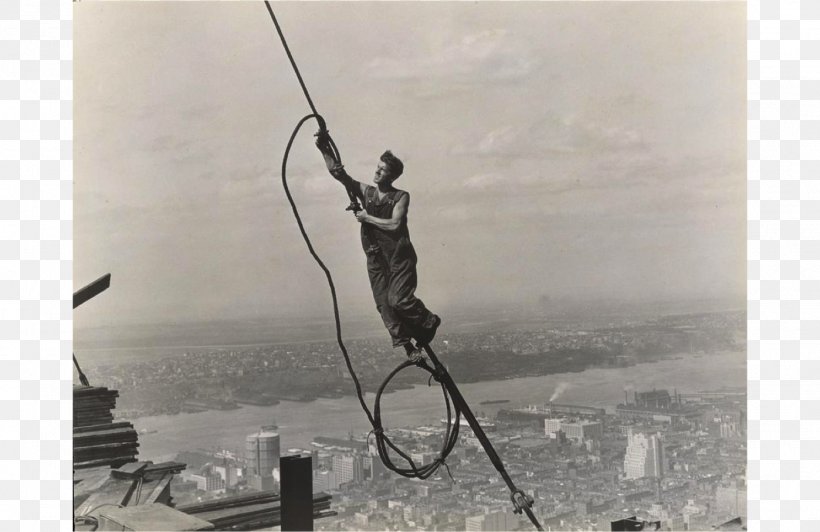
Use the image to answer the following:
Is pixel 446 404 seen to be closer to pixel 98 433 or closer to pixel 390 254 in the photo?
pixel 390 254

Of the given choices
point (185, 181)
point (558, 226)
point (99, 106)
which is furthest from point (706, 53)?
point (99, 106)

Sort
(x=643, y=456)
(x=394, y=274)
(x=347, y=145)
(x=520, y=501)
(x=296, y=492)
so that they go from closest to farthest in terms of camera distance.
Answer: (x=296, y=492)
(x=394, y=274)
(x=520, y=501)
(x=347, y=145)
(x=643, y=456)

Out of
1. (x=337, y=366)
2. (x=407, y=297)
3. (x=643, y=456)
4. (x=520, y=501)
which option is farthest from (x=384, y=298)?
(x=643, y=456)

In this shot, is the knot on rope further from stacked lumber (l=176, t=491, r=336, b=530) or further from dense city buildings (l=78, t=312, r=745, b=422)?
stacked lumber (l=176, t=491, r=336, b=530)

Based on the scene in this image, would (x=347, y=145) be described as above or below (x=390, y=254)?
above

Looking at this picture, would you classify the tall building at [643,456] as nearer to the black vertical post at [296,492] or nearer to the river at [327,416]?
the river at [327,416]

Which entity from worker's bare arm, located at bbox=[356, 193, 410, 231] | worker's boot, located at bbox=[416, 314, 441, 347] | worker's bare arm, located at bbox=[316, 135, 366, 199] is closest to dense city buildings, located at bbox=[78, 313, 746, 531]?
worker's boot, located at bbox=[416, 314, 441, 347]

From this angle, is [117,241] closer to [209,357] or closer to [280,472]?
[209,357]
